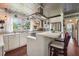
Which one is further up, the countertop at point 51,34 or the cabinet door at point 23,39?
the countertop at point 51,34

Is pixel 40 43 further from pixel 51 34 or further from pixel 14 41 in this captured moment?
pixel 14 41

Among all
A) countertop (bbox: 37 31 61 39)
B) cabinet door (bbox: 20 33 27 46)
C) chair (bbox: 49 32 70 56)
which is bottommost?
chair (bbox: 49 32 70 56)

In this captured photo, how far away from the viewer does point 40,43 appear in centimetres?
251

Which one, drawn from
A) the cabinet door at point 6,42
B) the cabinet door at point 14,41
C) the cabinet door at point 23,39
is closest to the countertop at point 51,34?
the cabinet door at point 23,39

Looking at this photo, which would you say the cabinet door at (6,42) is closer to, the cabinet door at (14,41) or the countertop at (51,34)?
the cabinet door at (14,41)

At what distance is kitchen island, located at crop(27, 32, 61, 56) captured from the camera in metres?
2.46

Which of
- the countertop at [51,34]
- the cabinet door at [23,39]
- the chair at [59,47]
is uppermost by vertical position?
the countertop at [51,34]

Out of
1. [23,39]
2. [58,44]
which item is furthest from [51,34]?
[23,39]

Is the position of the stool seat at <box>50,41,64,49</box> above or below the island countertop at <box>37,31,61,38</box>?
below

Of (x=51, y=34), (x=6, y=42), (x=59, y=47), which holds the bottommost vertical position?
(x=59, y=47)

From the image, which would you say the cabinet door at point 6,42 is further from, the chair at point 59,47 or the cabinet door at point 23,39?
the chair at point 59,47

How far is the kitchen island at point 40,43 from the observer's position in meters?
2.46

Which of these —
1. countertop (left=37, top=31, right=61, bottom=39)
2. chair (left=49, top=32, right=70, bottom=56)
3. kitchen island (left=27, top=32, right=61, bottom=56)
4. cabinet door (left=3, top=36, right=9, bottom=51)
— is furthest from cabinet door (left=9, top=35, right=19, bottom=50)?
chair (left=49, top=32, right=70, bottom=56)

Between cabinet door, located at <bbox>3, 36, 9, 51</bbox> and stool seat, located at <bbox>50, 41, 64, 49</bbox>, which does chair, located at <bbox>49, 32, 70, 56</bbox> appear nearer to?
stool seat, located at <bbox>50, 41, 64, 49</bbox>
